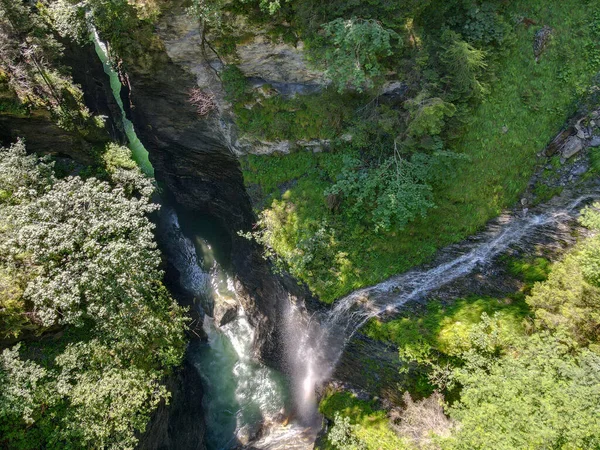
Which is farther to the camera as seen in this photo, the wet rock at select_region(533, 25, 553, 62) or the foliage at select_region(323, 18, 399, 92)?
the wet rock at select_region(533, 25, 553, 62)

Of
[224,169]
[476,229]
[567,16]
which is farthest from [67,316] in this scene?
[567,16]

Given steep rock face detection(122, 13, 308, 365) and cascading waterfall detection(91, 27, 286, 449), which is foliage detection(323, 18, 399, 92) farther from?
cascading waterfall detection(91, 27, 286, 449)

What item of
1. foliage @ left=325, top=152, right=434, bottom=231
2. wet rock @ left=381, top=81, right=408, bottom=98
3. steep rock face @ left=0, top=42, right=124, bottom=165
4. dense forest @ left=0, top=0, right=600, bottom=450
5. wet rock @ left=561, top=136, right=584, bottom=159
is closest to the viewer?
dense forest @ left=0, top=0, right=600, bottom=450

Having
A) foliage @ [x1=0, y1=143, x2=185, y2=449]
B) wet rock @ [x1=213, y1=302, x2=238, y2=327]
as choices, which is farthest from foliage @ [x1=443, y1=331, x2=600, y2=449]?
wet rock @ [x1=213, y1=302, x2=238, y2=327]

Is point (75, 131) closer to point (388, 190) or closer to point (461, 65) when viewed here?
point (388, 190)

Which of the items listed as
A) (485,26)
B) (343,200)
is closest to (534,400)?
(343,200)

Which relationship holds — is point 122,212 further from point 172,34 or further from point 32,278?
point 172,34

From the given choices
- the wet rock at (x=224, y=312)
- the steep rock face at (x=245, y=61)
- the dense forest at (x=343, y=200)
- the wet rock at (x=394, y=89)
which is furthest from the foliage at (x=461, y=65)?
the wet rock at (x=224, y=312)
